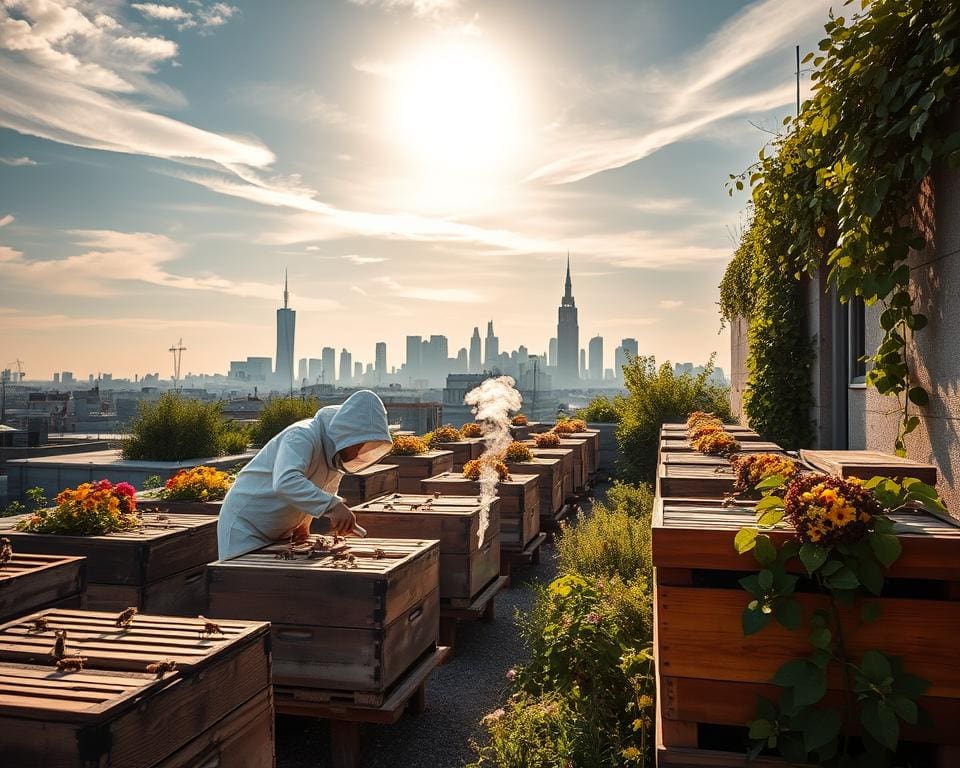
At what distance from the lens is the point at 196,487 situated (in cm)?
721

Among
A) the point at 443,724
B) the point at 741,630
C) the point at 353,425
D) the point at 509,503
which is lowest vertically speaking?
the point at 443,724

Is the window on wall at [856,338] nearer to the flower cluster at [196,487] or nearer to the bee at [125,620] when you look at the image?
the bee at [125,620]

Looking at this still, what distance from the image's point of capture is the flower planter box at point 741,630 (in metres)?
2.61

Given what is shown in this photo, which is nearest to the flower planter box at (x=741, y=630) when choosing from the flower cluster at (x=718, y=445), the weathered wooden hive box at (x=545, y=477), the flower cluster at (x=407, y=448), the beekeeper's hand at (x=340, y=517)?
the beekeeper's hand at (x=340, y=517)

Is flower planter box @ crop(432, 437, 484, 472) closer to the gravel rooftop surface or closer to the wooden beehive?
the gravel rooftop surface

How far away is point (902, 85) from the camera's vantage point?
404 centimetres

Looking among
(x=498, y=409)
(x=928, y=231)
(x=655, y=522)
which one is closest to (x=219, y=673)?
(x=655, y=522)

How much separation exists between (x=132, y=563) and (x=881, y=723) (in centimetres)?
466

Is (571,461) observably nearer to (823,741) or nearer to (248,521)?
(248,521)

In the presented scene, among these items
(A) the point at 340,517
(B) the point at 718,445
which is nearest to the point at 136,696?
(A) the point at 340,517

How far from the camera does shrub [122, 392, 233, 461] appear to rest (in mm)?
12406

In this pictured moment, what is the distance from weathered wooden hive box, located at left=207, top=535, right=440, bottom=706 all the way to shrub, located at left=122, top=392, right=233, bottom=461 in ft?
30.1

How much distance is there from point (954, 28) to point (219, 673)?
15.5ft

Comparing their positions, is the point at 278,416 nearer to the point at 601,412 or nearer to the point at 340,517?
the point at 601,412
